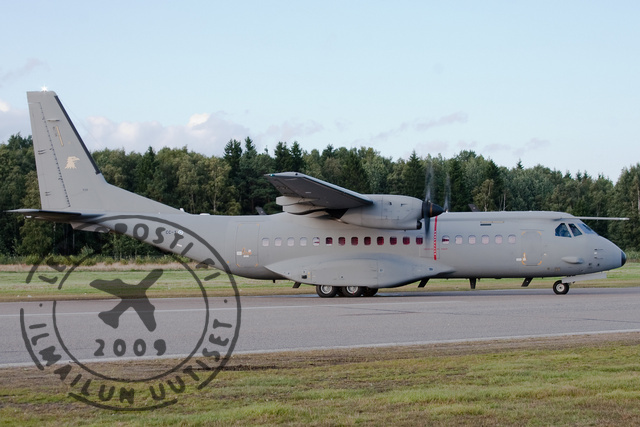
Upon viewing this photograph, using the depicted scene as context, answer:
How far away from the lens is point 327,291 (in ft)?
83.6

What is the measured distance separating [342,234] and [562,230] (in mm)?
7795

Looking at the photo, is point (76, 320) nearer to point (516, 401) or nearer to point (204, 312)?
point (204, 312)

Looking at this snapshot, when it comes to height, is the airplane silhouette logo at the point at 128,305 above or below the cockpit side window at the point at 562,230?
below

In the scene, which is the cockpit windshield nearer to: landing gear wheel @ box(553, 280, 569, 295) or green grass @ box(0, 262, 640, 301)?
landing gear wheel @ box(553, 280, 569, 295)

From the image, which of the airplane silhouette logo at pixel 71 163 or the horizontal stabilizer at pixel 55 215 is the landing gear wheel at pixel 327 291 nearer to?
the horizontal stabilizer at pixel 55 215

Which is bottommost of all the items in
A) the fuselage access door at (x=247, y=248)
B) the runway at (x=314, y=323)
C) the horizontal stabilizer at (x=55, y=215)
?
the runway at (x=314, y=323)

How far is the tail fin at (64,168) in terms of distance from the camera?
25906 mm

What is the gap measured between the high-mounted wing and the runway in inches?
136

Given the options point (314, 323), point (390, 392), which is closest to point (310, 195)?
point (314, 323)

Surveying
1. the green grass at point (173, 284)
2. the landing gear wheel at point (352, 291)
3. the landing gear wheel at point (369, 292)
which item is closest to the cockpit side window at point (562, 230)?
the green grass at point (173, 284)

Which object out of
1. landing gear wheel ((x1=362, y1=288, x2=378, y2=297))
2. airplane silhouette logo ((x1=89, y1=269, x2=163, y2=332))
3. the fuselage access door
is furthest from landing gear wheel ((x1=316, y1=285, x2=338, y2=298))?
airplane silhouette logo ((x1=89, y1=269, x2=163, y2=332))

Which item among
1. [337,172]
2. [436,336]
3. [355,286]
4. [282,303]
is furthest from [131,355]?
[337,172]

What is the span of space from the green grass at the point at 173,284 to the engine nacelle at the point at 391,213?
19.6 ft

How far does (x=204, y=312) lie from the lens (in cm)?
1862
